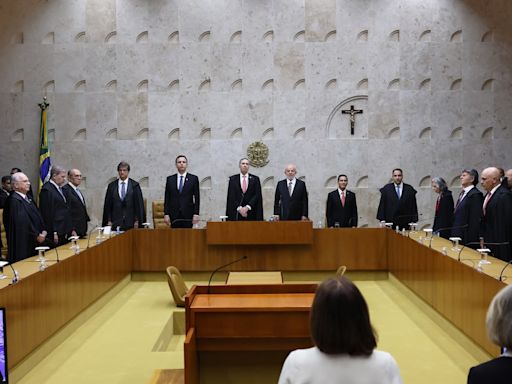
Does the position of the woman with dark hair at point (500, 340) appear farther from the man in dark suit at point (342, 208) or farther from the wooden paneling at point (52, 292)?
the man in dark suit at point (342, 208)

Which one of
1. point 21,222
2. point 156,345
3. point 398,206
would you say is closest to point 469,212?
point 398,206

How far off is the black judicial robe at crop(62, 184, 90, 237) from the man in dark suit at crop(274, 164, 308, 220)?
266 cm

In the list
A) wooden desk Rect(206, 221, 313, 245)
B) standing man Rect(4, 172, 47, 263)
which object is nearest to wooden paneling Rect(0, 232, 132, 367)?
standing man Rect(4, 172, 47, 263)

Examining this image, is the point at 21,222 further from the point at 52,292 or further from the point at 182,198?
the point at 182,198

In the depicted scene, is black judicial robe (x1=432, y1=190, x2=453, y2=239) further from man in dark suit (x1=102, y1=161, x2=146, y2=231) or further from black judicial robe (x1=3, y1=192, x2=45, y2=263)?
black judicial robe (x1=3, y1=192, x2=45, y2=263)

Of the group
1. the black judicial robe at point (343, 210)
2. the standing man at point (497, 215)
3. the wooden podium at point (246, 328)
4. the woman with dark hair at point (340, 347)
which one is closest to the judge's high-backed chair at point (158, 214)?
the black judicial robe at point (343, 210)

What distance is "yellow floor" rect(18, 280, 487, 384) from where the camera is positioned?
4.89 m

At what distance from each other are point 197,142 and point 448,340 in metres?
6.88

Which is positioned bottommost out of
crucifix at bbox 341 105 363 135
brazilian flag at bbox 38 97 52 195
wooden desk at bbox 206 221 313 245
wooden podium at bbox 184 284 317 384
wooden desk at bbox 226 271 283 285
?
wooden desk at bbox 226 271 283 285

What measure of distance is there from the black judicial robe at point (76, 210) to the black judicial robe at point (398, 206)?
4.12 meters

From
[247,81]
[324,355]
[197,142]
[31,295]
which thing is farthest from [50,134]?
[324,355]

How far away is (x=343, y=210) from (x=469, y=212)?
2.49m

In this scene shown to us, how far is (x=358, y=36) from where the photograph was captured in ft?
38.9

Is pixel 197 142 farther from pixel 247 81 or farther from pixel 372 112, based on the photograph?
pixel 372 112
